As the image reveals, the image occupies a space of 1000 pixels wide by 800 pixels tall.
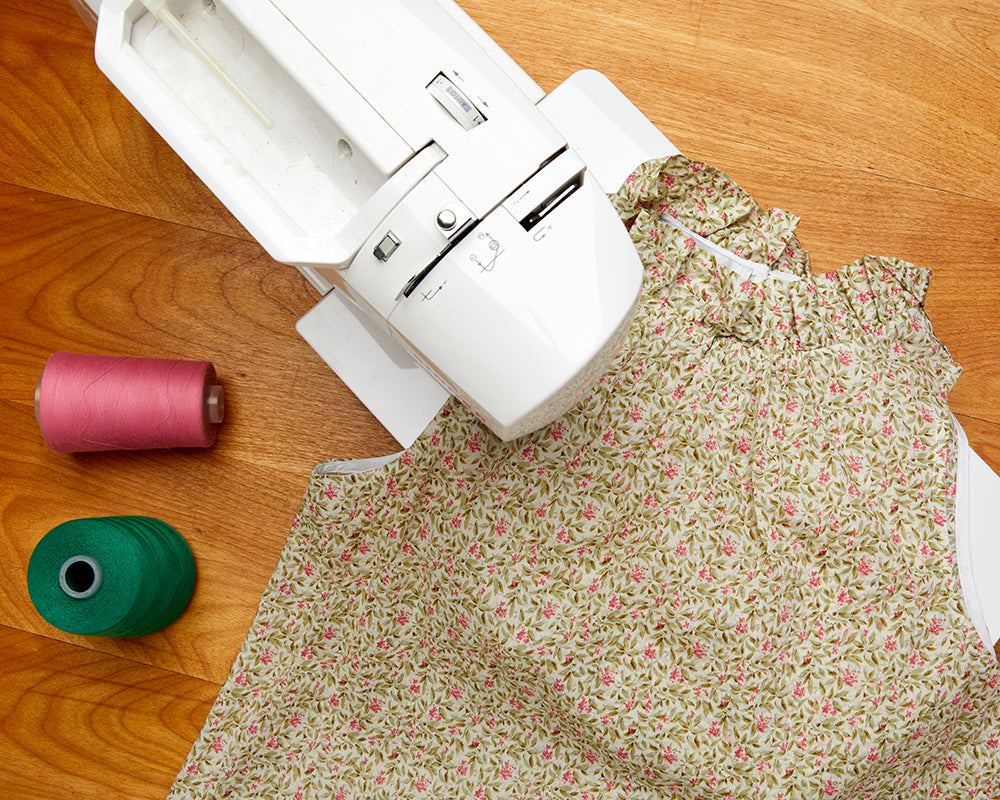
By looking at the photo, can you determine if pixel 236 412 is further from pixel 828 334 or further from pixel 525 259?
pixel 828 334

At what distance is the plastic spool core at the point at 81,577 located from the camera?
1.01 metres

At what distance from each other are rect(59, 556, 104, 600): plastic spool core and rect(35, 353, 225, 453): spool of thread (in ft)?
0.61

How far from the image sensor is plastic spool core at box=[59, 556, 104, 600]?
3.30 ft

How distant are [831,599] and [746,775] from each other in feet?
0.82

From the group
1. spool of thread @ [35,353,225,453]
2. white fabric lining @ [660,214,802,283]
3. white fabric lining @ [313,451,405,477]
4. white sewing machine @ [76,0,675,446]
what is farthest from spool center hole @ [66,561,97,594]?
white fabric lining @ [660,214,802,283]

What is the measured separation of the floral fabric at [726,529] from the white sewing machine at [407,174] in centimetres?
29

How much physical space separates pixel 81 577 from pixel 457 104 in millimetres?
745

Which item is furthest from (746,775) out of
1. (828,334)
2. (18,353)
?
(18,353)

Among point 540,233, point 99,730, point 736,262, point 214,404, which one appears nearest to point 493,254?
point 540,233

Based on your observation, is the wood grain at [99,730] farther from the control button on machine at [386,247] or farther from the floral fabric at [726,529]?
the control button on machine at [386,247]

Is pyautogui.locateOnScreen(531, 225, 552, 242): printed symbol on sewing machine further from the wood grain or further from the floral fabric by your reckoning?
the wood grain

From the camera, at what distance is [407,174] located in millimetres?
739

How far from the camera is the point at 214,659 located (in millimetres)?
1214

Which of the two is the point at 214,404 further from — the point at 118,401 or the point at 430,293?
the point at 430,293
